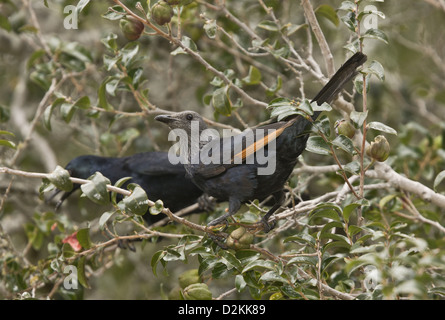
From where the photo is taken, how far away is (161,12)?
3.04 m

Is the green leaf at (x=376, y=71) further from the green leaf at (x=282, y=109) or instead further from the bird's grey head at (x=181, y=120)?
the bird's grey head at (x=181, y=120)

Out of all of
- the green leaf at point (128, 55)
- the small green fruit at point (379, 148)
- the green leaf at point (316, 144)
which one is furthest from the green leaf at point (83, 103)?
the small green fruit at point (379, 148)

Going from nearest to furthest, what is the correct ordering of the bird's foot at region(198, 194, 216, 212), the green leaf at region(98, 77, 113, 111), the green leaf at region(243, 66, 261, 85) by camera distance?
the green leaf at region(243, 66, 261, 85) → the green leaf at region(98, 77, 113, 111) → the bird's foot at region(198, 194, 216, 212)

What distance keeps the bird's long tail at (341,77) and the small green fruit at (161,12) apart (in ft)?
3.01

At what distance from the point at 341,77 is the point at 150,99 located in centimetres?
297

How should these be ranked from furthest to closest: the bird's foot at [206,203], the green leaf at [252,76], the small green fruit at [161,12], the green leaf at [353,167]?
the bird's foot at [206,203]
the green leaf at [252,76]
the small green fruit at [161,12]
the green leaf at [353,167]

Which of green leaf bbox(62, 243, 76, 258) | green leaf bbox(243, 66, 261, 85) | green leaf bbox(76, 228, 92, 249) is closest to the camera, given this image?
green leaf bbox(76, 228, 92, 249)

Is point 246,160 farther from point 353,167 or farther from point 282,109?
point 282,109

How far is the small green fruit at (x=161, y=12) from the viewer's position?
304 cm

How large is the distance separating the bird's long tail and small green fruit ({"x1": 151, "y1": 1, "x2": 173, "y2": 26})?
92 centimetres

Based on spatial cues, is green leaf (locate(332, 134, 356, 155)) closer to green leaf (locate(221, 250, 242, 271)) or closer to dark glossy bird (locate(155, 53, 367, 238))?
dark glossy bird (locate(155, 53, 367, 238))

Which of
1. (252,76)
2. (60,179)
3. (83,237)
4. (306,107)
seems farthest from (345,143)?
(83,237)

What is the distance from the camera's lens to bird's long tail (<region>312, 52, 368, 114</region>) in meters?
2.99

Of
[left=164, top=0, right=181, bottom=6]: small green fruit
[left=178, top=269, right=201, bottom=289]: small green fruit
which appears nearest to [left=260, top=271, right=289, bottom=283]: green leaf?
[left=178, top=269, right=201, bottom=289]: small green fruit
